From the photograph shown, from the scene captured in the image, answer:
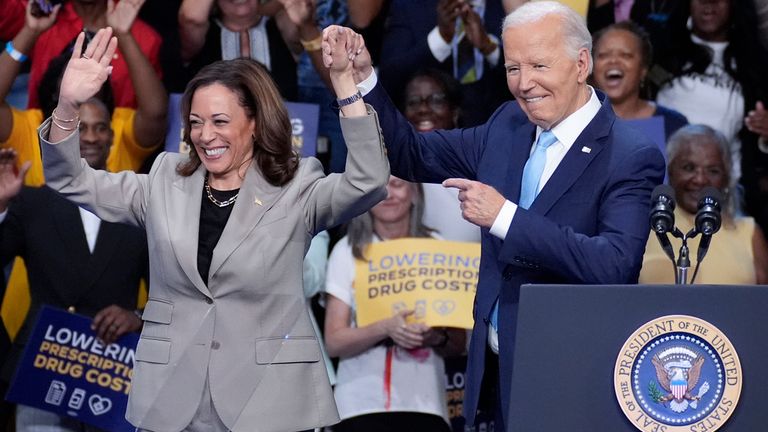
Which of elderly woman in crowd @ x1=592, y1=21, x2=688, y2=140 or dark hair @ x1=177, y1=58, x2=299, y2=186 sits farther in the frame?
elderly woman in crowd @ x1=592, y1=21, x2=688, y2=140

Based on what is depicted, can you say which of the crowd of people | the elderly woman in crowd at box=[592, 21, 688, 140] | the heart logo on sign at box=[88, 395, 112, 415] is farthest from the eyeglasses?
the heart logo on sign at box=[88, 395, 112, 415]

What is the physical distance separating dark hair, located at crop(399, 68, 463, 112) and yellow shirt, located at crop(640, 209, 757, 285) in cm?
113

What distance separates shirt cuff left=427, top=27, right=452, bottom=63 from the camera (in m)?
5.75

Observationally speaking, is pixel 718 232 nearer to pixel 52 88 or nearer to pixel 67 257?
pixel 67 257

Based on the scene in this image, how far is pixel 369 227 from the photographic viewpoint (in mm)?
5105

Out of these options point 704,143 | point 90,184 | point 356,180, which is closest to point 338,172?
point 704,143

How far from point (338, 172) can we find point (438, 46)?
30.6 inches

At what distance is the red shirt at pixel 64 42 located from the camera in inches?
220

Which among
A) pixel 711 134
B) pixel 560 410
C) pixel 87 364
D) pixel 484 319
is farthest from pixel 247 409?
pixel 711 134

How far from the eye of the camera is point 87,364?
4711 millimetres

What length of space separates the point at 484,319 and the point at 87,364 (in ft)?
6.68

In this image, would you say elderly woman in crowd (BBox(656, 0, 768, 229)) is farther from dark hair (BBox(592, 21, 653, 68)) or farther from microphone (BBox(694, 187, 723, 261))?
microphone (BBox(694, 187, 723, 261))

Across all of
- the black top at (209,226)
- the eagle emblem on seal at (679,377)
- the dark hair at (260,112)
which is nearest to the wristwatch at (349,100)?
the dark hair at (260,112)

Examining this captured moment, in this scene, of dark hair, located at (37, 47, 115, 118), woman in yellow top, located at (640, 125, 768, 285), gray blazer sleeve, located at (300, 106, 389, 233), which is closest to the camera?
gray blazer sleeve, located at (300, 106, 389, 233)
